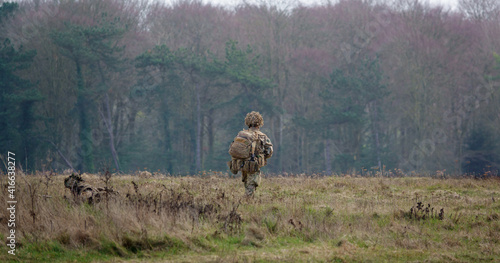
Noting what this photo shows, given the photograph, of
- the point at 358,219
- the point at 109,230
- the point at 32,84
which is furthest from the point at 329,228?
the point at 32,84

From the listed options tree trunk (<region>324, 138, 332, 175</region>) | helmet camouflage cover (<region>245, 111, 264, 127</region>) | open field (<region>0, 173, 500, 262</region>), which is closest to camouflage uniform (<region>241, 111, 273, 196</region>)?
helmet camouflage cover (<region>245, 111, 264, 127</region>)

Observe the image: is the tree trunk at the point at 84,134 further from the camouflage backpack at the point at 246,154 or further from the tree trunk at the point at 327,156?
the camouflage backpack at the point at 246,154

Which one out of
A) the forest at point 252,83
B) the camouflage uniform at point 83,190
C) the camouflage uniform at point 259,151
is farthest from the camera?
the forest at point 252,83

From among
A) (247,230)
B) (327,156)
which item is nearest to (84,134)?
(327,156)

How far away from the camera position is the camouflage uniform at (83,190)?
8.60m

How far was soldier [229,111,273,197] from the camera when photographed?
10234mm

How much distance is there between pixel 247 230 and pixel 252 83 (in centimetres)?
3091

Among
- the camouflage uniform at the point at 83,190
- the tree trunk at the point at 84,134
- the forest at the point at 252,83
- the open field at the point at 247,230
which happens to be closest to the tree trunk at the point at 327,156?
the forest at the point at 252,83

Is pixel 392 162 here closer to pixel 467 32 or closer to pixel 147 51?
pixel 467 32

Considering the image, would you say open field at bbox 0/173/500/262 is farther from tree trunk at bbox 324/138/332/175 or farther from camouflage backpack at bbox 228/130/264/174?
tree trunk at bbox 324/138/332/175

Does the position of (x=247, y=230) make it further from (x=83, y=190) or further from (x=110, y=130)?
(x=110, y=130)

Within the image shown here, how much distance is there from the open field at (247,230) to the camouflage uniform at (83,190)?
0.59ft

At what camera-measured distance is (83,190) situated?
891 centimetres

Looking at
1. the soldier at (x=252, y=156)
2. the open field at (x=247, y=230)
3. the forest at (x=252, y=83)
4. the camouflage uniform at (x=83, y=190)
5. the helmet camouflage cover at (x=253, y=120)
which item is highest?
the forest at (x=252, y=83)
